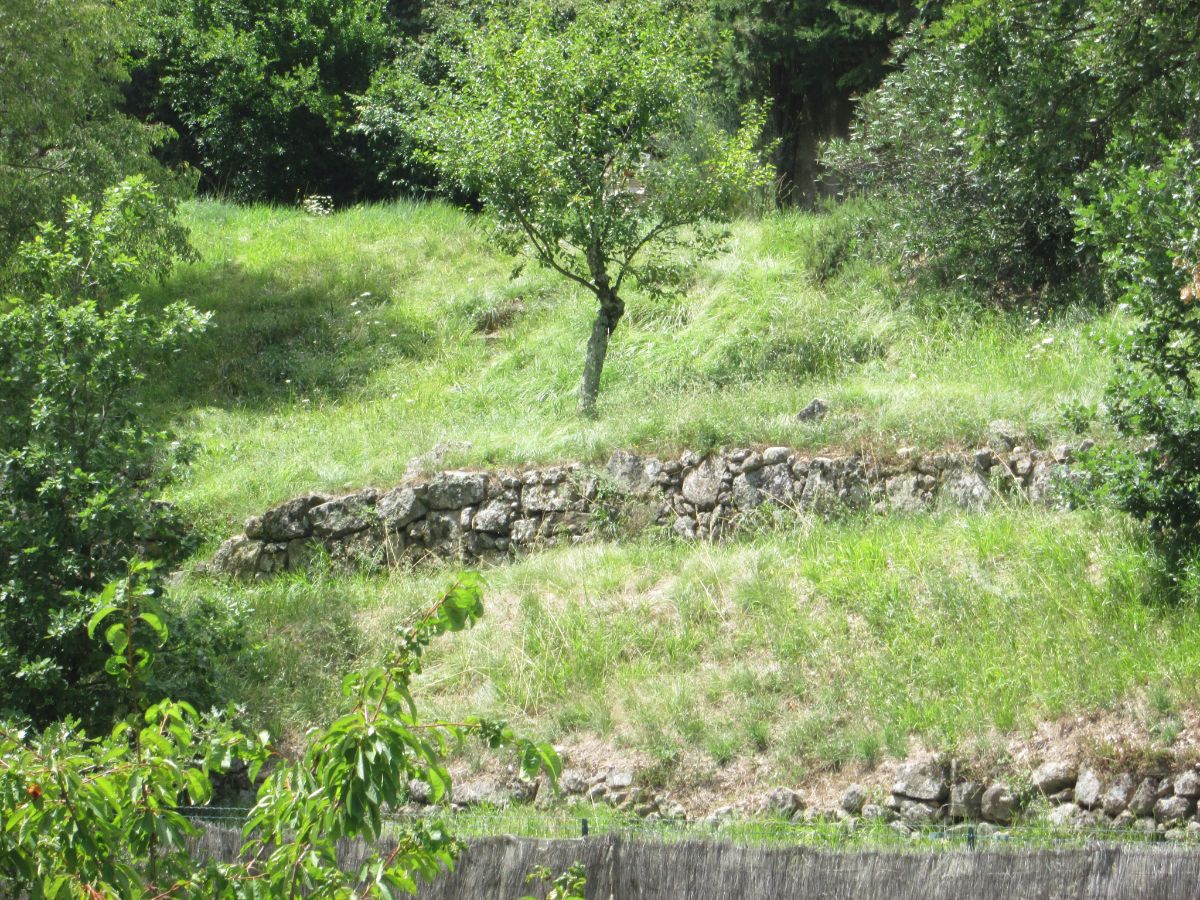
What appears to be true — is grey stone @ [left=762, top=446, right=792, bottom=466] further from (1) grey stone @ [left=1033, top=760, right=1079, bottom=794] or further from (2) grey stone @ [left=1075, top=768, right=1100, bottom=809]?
(2) grey stone @ [left=1075, top=768, right=1100, bottom=809]

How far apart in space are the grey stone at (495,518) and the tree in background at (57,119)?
646 centimetres

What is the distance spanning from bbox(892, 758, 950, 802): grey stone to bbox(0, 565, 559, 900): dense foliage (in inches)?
193

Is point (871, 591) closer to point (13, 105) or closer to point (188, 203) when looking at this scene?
point (13, 105)

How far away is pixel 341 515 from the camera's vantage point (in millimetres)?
12156

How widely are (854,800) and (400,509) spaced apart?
5.49 m

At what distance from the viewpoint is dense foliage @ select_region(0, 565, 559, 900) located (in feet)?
10.0

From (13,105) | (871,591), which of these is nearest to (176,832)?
(871,591)

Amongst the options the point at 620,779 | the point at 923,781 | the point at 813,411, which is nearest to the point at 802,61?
the point at 813,411

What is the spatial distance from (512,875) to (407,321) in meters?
12.6

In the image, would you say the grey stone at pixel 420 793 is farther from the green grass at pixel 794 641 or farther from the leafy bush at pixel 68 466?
the leafy bush at pixel 68 466

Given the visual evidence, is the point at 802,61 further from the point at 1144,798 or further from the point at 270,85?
the point at 1144,798

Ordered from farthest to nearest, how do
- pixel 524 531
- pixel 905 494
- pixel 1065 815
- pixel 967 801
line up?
pixel 524 531
pixel 905 494
pixel 967 801
pixel 1065 815

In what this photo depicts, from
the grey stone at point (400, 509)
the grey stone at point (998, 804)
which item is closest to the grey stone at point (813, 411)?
the grey stone at point (400, 509)

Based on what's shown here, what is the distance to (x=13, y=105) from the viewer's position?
14297mm
